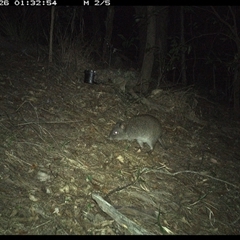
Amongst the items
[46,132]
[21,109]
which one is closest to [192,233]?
[46,132]

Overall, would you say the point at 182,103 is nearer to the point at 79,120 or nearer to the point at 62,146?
the point at 79,120

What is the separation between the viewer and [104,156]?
17.6 feet

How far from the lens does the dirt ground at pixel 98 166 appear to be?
376cm

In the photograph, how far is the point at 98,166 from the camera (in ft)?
16.4

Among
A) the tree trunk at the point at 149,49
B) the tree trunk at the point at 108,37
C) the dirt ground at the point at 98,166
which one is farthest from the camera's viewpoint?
the tree trunk at the point at 108,37

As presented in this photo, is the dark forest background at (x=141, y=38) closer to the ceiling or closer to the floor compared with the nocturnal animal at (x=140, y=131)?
closer to the ceiling

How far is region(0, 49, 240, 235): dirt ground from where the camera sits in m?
3.76

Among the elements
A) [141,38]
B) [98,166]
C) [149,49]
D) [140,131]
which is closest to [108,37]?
[141,38]

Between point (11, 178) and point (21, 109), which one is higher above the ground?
point (21, 109)

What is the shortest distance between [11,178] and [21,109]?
2.06 meters

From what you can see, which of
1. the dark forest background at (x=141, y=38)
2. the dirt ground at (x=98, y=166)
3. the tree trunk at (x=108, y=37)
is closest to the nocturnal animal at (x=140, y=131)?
the dirt ground at (x=98, y=166)

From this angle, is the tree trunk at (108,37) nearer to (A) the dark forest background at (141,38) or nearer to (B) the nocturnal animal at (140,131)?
(A) the dark forest background at (141,38)

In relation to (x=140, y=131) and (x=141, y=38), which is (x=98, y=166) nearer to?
(x=140, y=131)

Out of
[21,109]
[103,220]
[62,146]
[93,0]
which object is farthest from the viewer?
[93,0]
